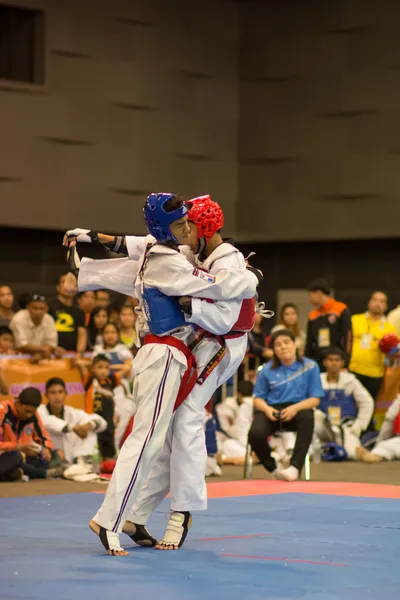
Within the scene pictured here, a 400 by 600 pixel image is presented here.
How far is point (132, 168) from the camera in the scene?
1388cm

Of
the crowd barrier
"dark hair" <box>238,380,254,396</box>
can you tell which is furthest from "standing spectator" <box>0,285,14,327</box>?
"dark hair" <box>238,380,254,396</box>

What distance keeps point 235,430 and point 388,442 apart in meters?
1.36

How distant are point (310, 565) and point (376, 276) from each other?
33.6 feet

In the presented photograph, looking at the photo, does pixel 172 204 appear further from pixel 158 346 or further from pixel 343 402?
pixel 343 402

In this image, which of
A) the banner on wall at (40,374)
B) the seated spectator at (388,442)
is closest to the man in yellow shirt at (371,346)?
the seated spectator at (388,442)

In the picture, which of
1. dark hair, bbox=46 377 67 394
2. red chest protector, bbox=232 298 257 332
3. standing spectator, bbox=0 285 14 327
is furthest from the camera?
standing spectator, bbox=0 285 14 327

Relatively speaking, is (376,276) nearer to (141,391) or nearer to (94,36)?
(94,36)

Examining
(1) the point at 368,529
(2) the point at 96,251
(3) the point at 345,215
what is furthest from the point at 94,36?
(1) the point at 368,529

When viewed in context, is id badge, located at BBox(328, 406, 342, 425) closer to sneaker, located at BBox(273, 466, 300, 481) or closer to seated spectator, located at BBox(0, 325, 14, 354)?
sneaker, located at BBox(273, 466, 300, 481)

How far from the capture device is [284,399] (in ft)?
29.2

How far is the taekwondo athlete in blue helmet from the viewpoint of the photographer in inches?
188

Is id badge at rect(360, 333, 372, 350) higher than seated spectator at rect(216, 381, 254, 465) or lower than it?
higher

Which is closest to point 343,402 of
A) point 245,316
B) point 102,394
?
point 102,394

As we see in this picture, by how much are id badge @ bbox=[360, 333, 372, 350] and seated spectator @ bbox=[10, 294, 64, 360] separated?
297 centimetres
